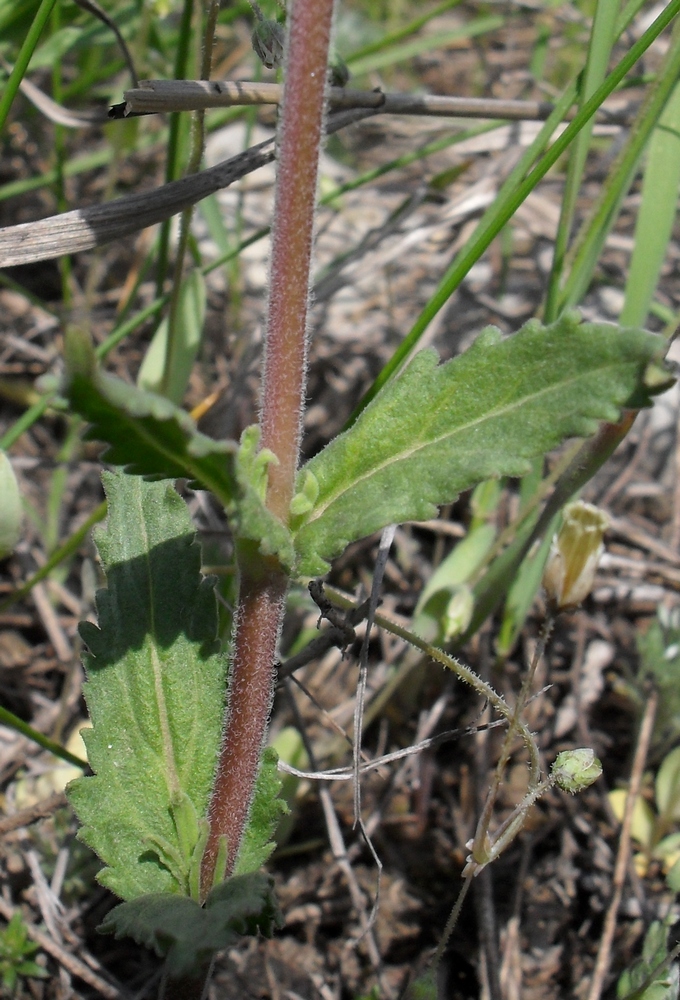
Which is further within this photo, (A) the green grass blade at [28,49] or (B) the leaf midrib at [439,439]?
(A) the green grass blade at [28,49]

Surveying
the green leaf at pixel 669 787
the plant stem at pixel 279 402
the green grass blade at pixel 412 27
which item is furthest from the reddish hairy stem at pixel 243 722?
the green grass blade at pixel 412 27

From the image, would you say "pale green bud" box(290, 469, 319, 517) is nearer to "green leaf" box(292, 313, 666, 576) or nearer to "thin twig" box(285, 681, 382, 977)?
"green leaf" box(292, 313, 666, 576)

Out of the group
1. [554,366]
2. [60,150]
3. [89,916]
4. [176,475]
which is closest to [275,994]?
[89,916]

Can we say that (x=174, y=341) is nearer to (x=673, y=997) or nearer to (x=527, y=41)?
(x=673, y=997)

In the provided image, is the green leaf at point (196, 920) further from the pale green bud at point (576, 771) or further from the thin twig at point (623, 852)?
the thin twig at point (623, 852)

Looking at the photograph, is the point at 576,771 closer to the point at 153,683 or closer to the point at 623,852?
the point at 153,683

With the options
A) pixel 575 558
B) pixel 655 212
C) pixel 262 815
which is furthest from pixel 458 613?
pixel 655 212

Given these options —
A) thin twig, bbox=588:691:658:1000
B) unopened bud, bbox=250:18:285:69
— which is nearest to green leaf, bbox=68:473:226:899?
unopened bud, bbox=250:18:285:69
